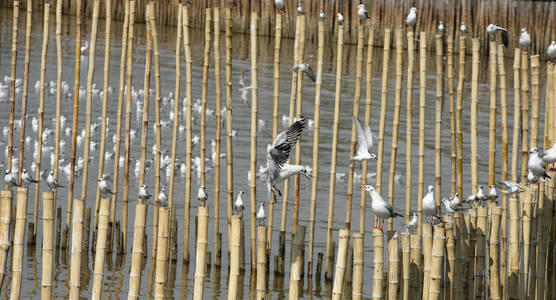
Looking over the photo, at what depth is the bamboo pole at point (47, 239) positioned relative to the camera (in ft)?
21.3

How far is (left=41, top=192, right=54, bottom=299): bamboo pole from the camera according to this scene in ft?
21.3

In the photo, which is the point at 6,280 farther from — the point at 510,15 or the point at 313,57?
the point at 510,15

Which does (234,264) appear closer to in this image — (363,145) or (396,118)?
(363,145)

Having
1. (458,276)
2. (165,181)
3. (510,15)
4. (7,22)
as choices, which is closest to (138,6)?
(7,22)

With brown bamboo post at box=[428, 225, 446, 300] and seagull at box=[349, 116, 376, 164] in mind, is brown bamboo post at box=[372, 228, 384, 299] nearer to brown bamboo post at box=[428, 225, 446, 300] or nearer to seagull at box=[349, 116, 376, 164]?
brown bamboo post at box=[428, 225, 446, 300]

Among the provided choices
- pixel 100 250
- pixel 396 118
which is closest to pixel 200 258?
pixel 100 250

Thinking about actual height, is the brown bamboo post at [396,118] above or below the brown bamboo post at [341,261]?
above

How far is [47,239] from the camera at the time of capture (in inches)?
259

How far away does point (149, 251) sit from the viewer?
1059 centimetres

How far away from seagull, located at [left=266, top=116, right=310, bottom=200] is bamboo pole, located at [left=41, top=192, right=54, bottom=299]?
2.76 meters

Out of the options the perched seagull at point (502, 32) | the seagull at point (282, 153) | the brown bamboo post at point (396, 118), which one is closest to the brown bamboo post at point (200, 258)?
the seagull at point (282, 153)

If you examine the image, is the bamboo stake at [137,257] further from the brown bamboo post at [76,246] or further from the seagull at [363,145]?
the seagull at [363,145]

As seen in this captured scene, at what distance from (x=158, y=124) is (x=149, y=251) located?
4.77 feet

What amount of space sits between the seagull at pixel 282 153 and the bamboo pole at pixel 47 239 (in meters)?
2.76
